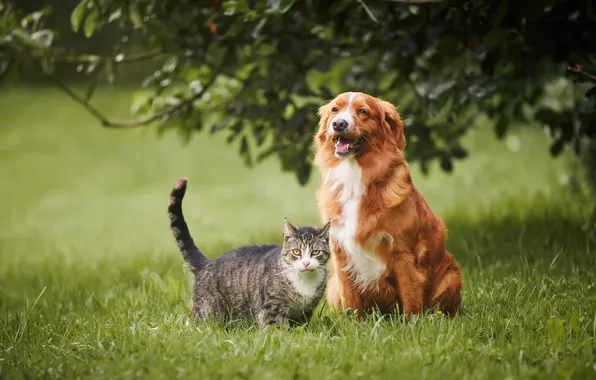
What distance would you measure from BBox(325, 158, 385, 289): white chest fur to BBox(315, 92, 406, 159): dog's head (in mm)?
94

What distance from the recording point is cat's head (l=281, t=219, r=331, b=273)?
3.73 meters

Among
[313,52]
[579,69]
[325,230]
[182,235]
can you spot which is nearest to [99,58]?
[313,52]

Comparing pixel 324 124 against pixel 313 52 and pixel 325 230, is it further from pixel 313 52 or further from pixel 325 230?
pixel 313 52

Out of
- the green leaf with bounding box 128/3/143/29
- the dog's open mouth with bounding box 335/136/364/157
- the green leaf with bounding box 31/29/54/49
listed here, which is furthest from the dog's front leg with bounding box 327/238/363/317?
the green leaf with bounding box 31/29/54/49

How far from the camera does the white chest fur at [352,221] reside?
370 cm

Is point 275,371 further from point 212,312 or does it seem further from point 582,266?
point 582,266

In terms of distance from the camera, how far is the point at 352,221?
3.72 m

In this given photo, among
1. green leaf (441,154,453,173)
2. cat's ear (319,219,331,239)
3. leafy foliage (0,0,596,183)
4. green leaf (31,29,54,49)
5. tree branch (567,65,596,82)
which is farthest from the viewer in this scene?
green leaf (441,154,453,173)

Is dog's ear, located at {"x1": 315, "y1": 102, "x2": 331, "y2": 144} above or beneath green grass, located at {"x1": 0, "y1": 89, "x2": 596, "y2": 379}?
above

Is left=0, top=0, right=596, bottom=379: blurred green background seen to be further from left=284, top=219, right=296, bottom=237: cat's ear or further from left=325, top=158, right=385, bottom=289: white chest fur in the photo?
left=284, top=219, right=296, bottom=237: cat's ear

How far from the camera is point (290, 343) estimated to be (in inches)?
137

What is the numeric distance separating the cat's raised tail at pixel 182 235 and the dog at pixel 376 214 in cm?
75

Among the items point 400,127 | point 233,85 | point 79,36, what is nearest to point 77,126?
point 79,36

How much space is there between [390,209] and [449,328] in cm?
62
